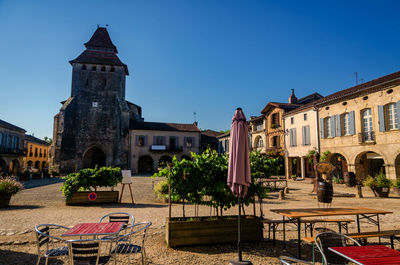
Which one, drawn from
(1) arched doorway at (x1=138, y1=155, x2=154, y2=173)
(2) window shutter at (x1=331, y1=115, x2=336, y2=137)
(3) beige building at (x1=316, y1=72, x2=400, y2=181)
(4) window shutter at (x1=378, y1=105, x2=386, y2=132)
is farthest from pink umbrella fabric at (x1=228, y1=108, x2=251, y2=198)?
(1) arched doorway at (x1=138, y1=155, x2=154, y2=173)

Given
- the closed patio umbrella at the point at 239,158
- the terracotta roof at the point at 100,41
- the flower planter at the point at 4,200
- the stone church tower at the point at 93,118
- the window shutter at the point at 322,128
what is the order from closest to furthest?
the closed patio umbrella at the point at 239,158 < the flower planter at the point at 4,200 < the window shutter at the point at 322,128 < the stone church tower at the point at 93,118 < the terracotta roof at the point at 100,41

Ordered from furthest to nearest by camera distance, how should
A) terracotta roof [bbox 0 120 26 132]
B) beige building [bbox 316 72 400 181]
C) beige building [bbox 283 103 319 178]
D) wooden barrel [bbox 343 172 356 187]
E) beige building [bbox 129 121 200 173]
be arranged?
beige building [bbox 129 121 200 173] < terracotta roof [bbox 0 120 26 132] < beige building [bbox 283 103 319 178] < wooden barrel [bbox 343 172 356 187] < beige building [bbox 316 72 400 181]

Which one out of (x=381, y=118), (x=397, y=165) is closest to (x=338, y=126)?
(x=381, y=118)

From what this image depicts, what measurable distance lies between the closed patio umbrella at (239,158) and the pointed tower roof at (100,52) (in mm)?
32408

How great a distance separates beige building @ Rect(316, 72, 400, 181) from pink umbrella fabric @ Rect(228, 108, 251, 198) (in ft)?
47.7

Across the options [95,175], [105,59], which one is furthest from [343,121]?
[105,59]

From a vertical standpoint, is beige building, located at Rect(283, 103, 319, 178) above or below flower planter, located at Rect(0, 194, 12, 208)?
above

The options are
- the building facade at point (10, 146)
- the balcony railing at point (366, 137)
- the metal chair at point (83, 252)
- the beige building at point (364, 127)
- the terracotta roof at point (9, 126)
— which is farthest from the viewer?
the terracotta roof at point (9, 126)

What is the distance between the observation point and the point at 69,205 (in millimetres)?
9164

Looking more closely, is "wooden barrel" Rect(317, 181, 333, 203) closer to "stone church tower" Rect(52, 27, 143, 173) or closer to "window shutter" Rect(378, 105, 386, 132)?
"window shutter" Rect(378, 105, 386, 132)

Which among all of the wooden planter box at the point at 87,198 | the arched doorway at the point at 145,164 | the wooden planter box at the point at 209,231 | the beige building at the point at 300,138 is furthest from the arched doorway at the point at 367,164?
the arched doorway at the point at 145,164

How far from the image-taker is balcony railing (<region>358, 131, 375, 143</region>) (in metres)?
15.4

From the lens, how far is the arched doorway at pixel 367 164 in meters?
16.5

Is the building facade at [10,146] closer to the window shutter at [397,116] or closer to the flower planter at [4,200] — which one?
the flower planter at [4,200]
